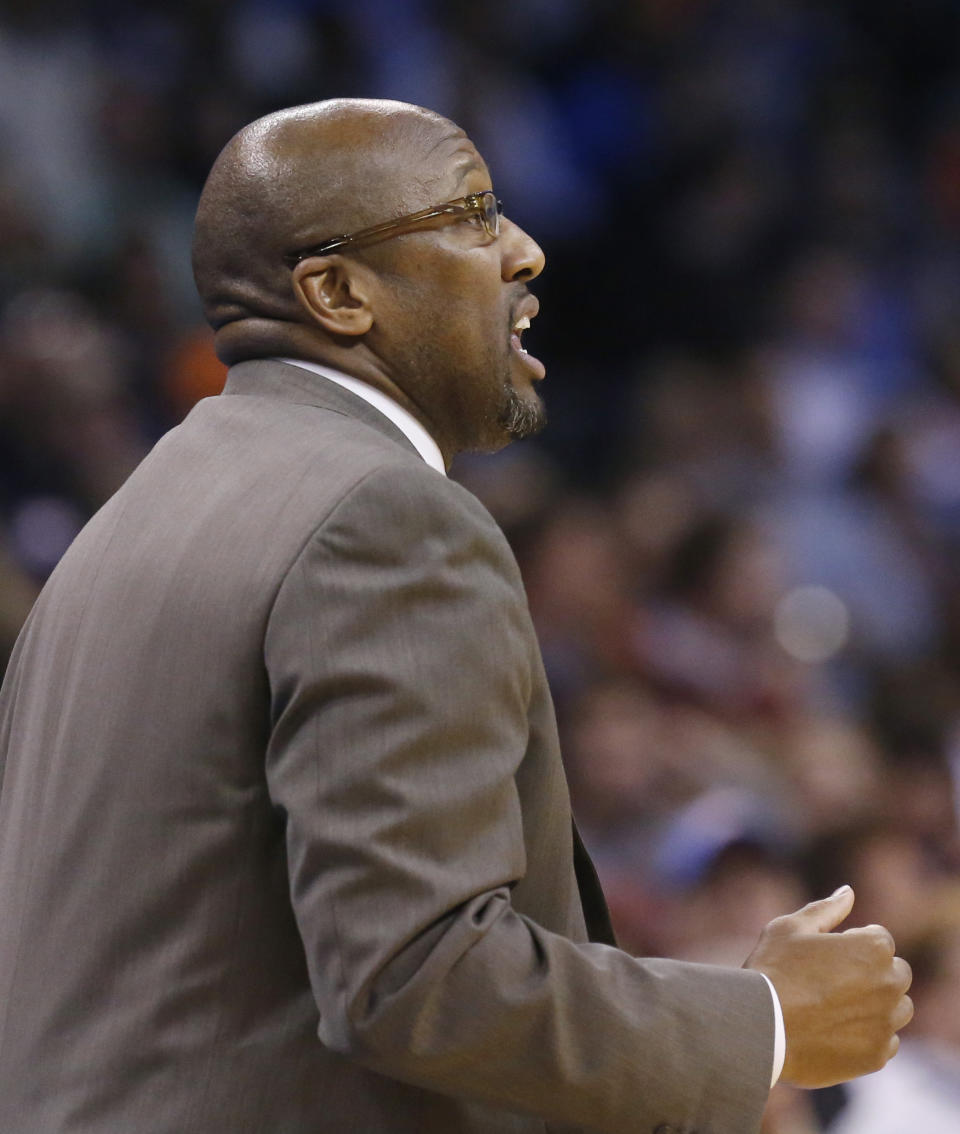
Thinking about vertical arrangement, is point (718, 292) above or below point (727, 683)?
above

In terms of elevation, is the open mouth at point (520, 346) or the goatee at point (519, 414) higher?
the open mouth at point (520, 346)

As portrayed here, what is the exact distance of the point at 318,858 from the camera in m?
1.10

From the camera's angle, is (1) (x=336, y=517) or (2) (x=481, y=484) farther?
(2) (x=481, y=484)

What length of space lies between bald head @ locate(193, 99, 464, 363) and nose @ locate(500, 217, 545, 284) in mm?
94

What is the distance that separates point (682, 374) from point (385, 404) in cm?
354

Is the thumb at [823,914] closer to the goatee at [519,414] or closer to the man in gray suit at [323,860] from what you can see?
the man in gray suit at [323,860]

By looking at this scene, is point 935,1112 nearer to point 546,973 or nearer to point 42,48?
point 546,973

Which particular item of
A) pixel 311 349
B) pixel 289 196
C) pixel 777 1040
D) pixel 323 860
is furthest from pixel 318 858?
pixel 289 196

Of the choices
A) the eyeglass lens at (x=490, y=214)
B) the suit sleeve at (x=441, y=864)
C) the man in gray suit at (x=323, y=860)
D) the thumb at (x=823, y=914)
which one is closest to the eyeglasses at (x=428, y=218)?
Answer: the eyeglass lens at (x=490, y=214)

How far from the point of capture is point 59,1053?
1.22 metres

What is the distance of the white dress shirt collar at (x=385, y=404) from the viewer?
139cm

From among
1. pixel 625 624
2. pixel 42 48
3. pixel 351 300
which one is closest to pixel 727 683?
pixel 625 624

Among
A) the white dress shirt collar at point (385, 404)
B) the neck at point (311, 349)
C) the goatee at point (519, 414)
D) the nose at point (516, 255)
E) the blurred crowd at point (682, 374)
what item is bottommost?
the blurred crowd at point (682, 374)

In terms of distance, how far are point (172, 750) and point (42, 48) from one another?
139 inches
